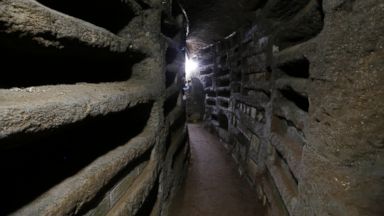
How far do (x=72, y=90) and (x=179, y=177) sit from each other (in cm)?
157

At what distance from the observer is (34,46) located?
585 millimetres

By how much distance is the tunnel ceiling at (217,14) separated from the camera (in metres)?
2.23

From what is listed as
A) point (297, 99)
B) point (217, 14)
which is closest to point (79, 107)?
point (297, 99)

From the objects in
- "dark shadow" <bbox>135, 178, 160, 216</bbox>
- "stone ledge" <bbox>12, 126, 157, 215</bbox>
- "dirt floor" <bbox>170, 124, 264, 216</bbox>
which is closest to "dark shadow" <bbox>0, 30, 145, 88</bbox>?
"stone ledge" <bbox>12, 126, 157, 215</bbox>

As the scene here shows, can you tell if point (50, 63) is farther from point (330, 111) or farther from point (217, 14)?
point (217, 14)

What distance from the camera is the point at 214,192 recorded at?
2.16 meters

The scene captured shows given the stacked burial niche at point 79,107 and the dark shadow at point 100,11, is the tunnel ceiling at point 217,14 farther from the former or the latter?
the dark shadow at point 100,11

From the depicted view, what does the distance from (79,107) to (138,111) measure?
0.61 meters

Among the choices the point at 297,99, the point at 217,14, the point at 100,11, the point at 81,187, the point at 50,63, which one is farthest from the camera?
the point at 217,14

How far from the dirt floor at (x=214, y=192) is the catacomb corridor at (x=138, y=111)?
0.03m

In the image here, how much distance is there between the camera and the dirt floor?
6.11 feet

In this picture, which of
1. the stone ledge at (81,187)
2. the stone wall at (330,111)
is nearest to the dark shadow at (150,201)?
the stone ledge at (81,187)

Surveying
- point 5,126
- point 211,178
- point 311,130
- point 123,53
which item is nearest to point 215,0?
point 123,53

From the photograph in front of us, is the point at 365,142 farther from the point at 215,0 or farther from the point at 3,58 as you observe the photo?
the point at 215,0
